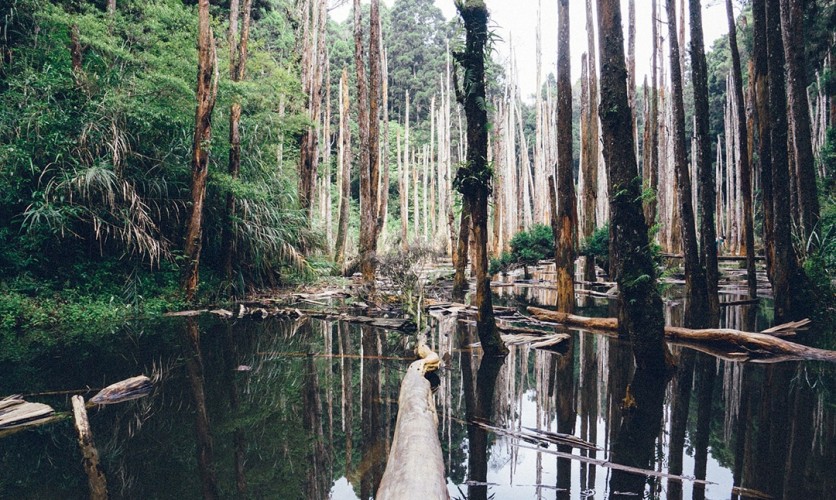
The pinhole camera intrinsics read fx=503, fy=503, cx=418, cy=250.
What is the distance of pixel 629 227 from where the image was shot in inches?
216

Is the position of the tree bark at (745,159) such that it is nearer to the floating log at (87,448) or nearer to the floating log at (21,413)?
the floating log at (87,448)

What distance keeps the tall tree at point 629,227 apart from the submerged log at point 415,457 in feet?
8.56

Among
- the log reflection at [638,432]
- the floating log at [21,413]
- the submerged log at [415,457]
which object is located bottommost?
A: the log reflection at [638,432]

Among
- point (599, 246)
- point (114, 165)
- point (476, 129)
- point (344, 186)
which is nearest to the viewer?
point (476, 129)

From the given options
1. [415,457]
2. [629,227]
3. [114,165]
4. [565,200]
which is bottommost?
[415,457]

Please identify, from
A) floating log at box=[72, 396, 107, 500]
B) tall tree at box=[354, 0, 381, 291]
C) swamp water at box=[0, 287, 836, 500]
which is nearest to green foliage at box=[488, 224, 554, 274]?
tall tree at box=[354, 0, 381, 291]

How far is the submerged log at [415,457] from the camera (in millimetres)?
2355

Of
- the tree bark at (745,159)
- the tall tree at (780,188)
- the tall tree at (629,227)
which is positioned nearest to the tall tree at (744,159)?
the tree bark at (745,159)

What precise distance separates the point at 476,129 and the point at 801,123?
22.2ft

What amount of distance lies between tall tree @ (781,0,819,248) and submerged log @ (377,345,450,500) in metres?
8.65

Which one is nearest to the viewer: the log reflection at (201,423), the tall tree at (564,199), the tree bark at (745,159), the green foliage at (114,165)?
the log reflection at (201,423)

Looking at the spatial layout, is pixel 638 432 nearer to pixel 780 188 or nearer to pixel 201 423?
pixel 201 423

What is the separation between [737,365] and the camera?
6125 mm

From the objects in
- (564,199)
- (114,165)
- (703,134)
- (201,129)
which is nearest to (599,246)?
(703,134)
